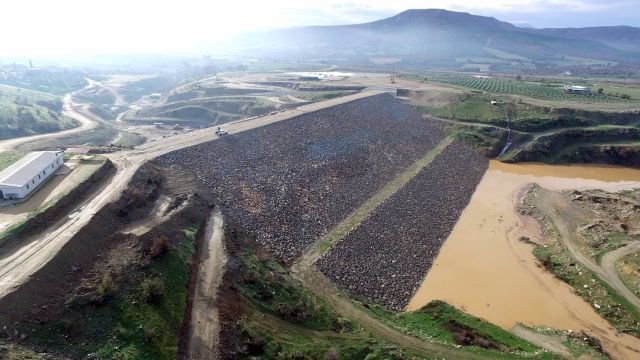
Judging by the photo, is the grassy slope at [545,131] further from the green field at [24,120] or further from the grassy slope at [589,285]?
the green field at [24,120]

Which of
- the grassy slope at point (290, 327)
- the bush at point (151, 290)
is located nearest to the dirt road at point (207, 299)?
the grassy slope at point (290, 327)

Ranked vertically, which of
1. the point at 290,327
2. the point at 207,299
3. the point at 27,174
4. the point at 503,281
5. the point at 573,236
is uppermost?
the point at 27,174

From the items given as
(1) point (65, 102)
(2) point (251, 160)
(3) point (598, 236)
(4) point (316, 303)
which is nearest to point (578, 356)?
(4) point (316, 303)

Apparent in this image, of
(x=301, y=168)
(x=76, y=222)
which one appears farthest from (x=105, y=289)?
(x=301, y=168)

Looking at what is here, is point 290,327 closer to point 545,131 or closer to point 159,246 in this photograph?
point 159,246

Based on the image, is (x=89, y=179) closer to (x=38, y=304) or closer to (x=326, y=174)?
(x=38, y=304)

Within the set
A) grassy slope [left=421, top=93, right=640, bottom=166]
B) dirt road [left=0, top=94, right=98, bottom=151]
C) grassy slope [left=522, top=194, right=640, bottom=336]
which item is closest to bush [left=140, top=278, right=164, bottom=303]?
grassy slope [left=522, top=194, right=640, bottom=336]
